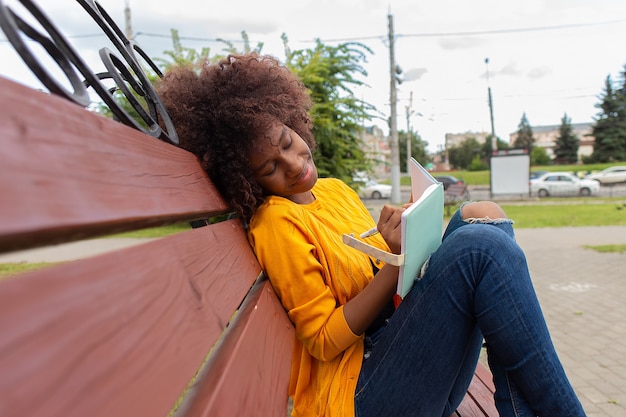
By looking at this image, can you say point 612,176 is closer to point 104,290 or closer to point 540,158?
point 540,158

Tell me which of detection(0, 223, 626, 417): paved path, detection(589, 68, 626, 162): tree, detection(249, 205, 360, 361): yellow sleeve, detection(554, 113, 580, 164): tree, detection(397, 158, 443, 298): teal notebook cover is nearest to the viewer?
detection(397, 158, 443, 298): teal notebook cover

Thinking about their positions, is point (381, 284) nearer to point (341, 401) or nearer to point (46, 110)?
point (341, 401)

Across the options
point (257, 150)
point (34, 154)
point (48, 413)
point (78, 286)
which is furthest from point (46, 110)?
point (257, 150)

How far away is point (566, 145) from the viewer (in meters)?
47.5

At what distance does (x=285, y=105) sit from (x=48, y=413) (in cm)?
123

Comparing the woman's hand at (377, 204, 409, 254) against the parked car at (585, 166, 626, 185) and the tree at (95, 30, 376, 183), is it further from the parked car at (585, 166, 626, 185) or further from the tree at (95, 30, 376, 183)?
Result: the parked car at (585, 166, 626, 185)

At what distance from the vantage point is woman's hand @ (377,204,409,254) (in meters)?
1.29

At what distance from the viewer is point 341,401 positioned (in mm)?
1312

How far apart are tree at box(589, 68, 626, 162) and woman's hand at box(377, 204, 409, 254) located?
44002mm

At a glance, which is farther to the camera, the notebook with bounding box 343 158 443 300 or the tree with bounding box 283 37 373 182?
the tree with bounding box 283 37 373 182

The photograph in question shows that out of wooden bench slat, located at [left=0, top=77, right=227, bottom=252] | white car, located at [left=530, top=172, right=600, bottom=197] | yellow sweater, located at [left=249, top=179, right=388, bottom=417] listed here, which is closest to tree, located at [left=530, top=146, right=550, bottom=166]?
white car, located at [left=530, top=172, right=600, bottom=197]

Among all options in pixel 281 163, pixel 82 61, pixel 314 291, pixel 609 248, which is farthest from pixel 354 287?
pixel 609 248

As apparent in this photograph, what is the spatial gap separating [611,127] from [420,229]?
45123 millimetres

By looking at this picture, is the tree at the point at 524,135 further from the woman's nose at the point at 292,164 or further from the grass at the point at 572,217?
the woman's nose at the point at 292,164
